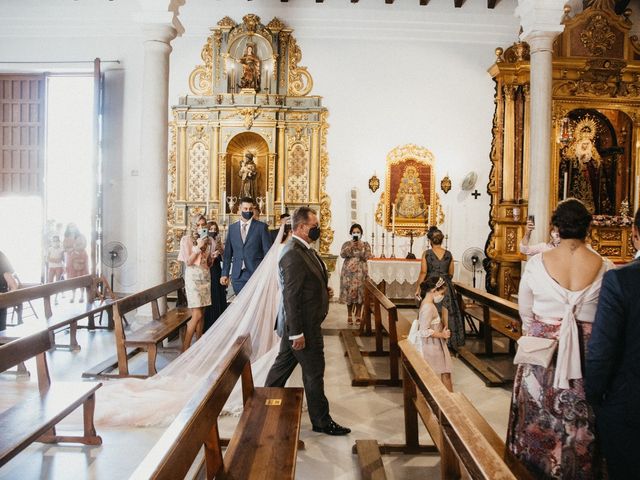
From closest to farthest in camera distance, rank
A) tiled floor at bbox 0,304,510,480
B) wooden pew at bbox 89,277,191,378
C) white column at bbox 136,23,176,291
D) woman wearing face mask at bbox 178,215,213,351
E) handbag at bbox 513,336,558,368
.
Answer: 1. handbag at bbox 513,336,558,368
2. tiled floor at bbox 0,304,510,480
3. wooden pew at bbox 89,277,191,378
4. woman wearing face mask at bbox 178,215,213,351
5. white column at bbox 136,23,176,291

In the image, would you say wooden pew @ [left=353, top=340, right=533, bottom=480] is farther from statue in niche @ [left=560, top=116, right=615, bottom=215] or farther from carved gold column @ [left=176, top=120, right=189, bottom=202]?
statue in niche @ [left=560, top=116, right=615, bottom=215]

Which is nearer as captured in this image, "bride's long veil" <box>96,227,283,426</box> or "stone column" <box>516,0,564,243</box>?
"bride's long veil" <box>96,227,283,426</box>

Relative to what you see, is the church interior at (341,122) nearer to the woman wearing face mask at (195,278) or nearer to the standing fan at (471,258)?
the standing fan at (471,258)

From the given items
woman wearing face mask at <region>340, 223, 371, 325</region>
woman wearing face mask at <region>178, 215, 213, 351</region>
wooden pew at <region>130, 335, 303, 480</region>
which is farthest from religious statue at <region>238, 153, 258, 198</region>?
wooden pew at <region>130, 335, 303, 480</region>

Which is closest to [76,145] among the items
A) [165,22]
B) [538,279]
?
[165,22]

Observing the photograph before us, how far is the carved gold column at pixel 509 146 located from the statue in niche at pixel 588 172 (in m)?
1.37

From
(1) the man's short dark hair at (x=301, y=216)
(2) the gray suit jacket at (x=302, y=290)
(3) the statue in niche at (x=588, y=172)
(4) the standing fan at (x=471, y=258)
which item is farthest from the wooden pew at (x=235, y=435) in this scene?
(3) the statue in niche at (x=588, y=172)

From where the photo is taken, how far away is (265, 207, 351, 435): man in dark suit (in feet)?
13.6

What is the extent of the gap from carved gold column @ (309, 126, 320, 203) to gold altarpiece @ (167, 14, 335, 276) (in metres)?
0.02

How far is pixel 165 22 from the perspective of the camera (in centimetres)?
798

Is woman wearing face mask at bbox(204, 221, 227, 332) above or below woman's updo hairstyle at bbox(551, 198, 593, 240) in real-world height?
below

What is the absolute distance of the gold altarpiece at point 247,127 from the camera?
11984mm

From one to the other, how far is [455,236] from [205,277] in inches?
290

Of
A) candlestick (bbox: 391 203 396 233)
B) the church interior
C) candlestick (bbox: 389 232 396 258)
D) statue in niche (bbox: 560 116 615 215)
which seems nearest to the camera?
candlestick (bbox: 391 203 396 233)
